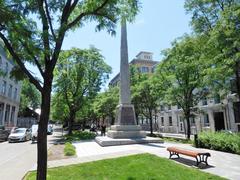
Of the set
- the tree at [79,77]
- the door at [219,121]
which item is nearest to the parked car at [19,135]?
the tree at [79,77]

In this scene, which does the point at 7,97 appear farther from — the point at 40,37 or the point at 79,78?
the point at 40,37

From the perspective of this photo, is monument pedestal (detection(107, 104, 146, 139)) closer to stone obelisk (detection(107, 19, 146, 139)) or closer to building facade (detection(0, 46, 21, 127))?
stone obelisk (detection(107, 19, 146, 139))

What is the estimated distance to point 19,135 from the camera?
84.3ft

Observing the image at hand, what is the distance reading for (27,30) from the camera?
5.34 metres

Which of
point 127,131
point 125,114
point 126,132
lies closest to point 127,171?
point 126,132

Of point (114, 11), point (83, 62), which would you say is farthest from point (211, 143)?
point (83, 62)

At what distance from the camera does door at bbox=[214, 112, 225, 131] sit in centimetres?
3297

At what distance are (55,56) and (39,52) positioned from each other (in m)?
0.55

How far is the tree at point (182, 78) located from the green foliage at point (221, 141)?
28.8ft

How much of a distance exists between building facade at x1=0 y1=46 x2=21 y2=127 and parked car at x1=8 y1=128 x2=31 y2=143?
513 inches

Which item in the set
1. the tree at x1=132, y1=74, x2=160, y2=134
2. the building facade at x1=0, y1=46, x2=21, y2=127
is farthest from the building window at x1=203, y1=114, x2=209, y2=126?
the building facade at x1=0, y1=46, x2=21, y2=127

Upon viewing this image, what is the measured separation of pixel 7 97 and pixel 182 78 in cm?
3609

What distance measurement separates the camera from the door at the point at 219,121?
33.0m

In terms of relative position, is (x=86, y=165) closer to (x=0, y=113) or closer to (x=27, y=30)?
(x=27, y=30)
